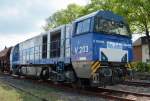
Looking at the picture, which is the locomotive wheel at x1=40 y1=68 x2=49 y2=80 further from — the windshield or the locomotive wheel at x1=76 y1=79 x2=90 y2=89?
the windshield

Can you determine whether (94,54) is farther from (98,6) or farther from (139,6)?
(98,6)

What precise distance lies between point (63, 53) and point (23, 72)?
347 inches

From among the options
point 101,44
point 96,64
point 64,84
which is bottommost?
point 64,84

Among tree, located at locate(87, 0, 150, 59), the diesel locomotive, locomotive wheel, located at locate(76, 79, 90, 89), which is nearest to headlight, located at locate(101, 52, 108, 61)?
the diesel locomotive

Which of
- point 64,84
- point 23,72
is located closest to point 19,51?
point 23,72

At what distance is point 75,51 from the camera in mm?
15938

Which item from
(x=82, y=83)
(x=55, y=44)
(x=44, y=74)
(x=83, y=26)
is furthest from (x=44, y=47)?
(x=83, y=26)

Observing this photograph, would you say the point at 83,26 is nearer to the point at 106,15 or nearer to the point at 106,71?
the point at 106,15

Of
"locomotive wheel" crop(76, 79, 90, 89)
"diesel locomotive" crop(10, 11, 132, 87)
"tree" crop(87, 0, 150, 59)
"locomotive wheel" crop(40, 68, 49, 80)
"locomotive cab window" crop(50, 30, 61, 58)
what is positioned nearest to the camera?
"diesel locomotive" crop(10, 11, 132, 87)

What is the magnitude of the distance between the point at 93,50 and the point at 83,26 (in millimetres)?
1533

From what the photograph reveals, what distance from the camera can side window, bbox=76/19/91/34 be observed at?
15012mm

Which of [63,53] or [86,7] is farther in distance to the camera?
[86,7]

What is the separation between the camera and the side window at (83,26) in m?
15.0

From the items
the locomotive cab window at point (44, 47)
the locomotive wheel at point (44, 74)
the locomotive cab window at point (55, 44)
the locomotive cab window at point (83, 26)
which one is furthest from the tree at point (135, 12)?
the locomotive cab window at point (83, 26)
